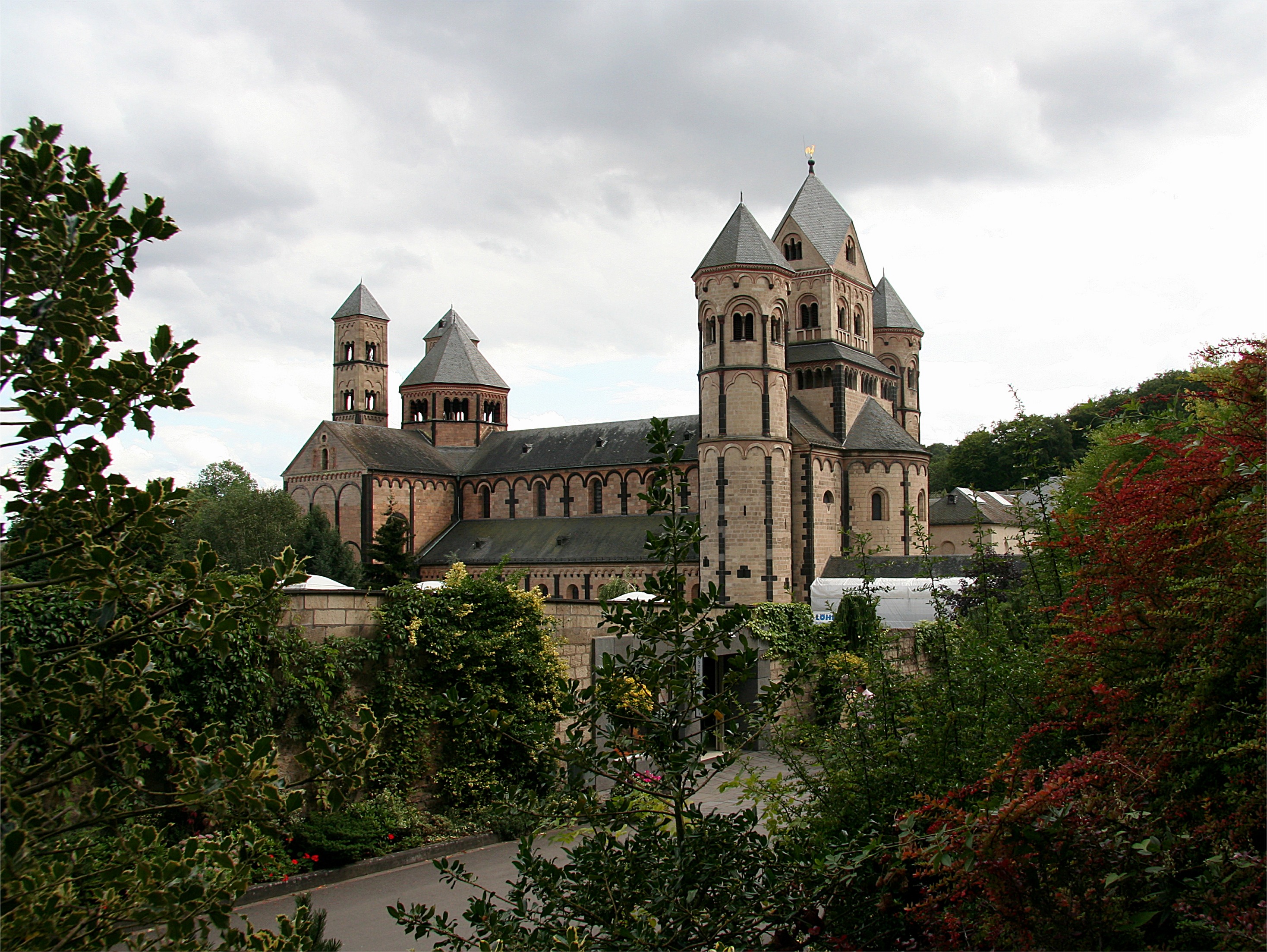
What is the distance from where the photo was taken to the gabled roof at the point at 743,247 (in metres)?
43.3

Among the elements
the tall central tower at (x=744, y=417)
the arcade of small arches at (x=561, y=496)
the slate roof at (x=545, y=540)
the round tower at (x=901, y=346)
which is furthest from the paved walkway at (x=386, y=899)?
the round tower at (x=901, y=346)

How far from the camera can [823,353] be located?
1880 inches

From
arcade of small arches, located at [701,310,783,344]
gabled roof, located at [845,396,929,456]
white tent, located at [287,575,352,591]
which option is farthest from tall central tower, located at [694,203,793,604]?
white tent, located at [287,575,352,591]

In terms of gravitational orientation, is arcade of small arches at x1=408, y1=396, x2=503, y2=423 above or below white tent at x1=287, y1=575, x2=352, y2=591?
above

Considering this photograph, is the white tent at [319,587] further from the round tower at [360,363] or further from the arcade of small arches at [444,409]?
the round tower at [360,363]

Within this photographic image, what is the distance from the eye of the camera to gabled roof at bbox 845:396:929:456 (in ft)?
150

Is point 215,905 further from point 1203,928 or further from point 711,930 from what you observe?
point 1203,928

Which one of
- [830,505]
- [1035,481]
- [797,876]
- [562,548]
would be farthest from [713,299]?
[797,876]

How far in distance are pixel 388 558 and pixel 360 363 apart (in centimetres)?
3042

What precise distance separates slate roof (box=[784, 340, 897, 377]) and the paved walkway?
37268mm

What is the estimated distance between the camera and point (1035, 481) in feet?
34.4

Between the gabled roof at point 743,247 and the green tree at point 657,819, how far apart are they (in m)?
39.6

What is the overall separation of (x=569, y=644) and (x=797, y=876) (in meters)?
10.3

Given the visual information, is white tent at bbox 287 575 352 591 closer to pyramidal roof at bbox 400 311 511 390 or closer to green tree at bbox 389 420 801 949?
Result: green tree at bbox 389 420 801 949
